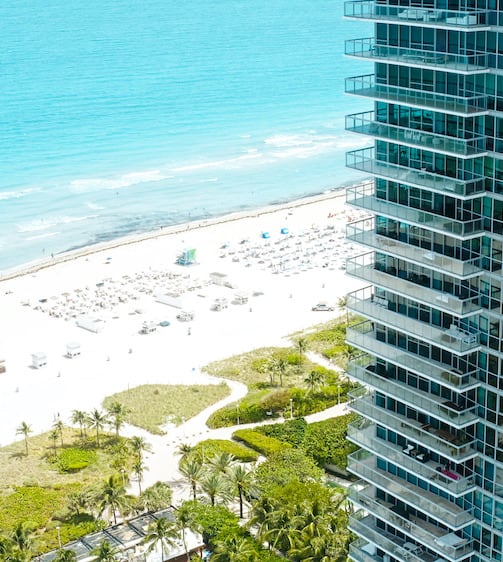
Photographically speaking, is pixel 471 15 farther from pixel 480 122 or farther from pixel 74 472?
pixel 74 472

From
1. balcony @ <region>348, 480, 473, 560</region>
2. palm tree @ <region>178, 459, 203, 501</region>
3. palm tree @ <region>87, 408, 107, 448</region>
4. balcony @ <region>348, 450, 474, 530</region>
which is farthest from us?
palm tree @ <region>87, 408, 107, 448</region>

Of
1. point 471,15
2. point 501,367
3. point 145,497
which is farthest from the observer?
point 145,497

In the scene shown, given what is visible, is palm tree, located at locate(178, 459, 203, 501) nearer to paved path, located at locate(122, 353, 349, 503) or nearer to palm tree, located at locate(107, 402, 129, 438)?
paved path, located at locate(122, 353, 349, 503)

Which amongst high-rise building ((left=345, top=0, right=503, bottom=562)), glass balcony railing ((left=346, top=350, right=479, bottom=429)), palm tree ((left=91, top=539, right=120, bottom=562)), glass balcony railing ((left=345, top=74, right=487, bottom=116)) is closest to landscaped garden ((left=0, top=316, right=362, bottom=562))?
palm tree ((left=91, top=539, right=120, bottom=562))

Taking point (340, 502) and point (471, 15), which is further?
point (340, 502)

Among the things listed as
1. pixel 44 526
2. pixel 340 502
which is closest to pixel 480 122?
pixel 340 502
